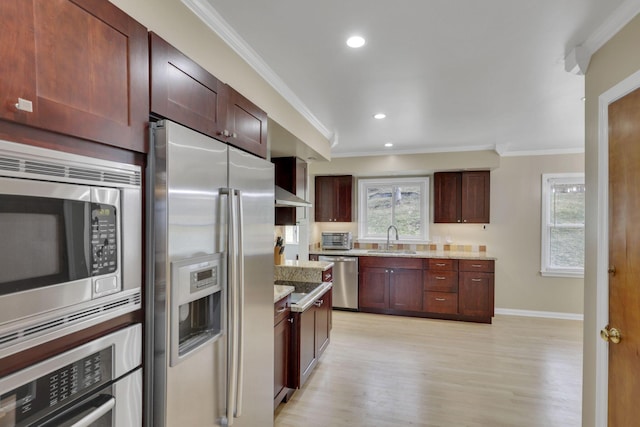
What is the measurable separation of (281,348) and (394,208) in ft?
12.5

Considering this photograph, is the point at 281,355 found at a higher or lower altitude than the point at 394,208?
lower

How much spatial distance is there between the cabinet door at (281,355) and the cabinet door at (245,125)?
1.29 meters

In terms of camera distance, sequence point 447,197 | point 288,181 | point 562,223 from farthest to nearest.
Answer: point 447,197, point 562,223, point 288,181

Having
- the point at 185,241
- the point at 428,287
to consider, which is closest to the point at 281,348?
the point at 185,241

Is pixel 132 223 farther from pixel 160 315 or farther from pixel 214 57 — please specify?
pixel 214 57

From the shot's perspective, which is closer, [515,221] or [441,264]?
[441,264]

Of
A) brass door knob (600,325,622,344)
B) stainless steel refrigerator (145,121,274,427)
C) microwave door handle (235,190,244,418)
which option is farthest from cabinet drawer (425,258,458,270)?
microwave door handle (235,190,244,418)

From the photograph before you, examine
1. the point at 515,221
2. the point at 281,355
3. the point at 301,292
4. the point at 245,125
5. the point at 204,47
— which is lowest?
the point at 281,355

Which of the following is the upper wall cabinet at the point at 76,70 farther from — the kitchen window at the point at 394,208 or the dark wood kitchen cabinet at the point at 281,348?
the kitchen window at the point at 394,208

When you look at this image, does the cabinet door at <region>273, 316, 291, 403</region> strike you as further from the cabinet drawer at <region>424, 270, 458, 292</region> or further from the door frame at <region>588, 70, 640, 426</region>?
the cabinet drawer at <region>424, 270, 458, 292</region>

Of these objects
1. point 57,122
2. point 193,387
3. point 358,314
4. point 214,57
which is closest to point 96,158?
point 57,122

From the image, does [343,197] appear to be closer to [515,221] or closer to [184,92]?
[515,221]

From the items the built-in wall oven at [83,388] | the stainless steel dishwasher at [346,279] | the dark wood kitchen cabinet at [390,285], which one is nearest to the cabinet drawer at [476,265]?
the dark wood kitchen cabinet at [390,285]

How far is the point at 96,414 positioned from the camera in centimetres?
94
